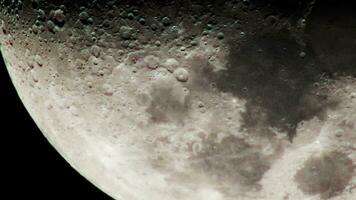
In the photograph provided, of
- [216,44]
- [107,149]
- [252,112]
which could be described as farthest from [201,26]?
[107,149]

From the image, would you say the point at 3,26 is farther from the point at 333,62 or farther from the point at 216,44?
the point at 333,62

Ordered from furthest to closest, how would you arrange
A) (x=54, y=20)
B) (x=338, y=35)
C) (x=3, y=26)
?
1. (x=3, y=26)
2. (x=54, y=20)
3. (x=338, y=35)

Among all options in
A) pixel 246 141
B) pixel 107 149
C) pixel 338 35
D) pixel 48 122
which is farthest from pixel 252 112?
pixel 48 122

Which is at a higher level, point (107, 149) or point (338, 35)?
point (338, 35)

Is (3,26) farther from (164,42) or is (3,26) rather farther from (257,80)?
(257,80)

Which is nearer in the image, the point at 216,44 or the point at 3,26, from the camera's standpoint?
the point at 216,44

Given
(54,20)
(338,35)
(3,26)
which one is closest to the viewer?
(338,35)
